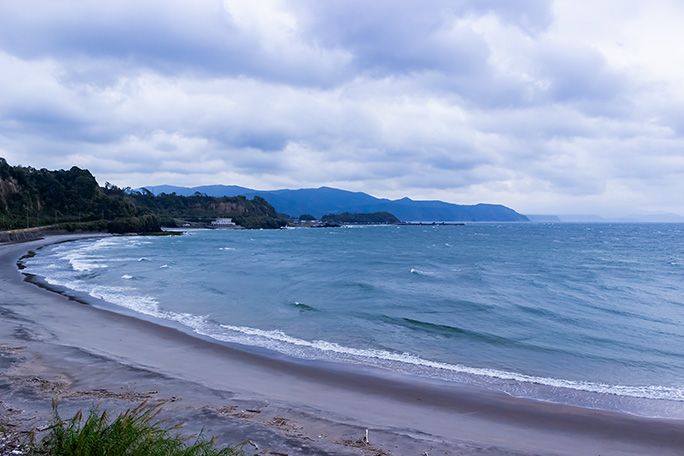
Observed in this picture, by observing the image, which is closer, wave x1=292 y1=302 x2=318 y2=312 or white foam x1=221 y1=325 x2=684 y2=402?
white foam x1=221 y1=325 x2=684 y2=402

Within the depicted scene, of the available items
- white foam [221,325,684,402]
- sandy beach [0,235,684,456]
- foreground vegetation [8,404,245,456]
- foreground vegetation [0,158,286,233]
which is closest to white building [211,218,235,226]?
foreground vegetation [0,158,286,233]

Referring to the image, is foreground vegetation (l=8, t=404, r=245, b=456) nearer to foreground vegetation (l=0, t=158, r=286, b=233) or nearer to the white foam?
the white foam

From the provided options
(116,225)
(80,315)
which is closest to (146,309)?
(80,315)

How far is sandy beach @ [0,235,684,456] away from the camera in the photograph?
781 centimetres

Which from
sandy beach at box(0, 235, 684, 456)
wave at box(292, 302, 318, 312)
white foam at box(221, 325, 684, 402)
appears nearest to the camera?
sandy beach at box(0, 235, 684, 456)

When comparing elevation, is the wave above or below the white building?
below

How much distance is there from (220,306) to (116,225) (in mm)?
92106

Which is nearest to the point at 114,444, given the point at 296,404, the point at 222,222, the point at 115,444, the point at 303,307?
the point at 115,444

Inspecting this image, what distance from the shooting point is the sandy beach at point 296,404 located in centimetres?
781

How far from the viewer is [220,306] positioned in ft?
72.1

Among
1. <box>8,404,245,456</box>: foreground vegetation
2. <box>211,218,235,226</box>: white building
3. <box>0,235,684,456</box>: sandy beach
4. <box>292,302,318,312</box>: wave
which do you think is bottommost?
<box>292,302,318,312</box>: wave

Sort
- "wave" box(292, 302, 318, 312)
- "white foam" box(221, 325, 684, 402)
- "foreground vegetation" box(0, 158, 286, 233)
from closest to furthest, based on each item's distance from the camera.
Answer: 1. "white foam" box(221, 325, 684, 402)
2. "wave" box(292, 302, 318, 312)
3. "foreground vegetation" box(0, 158, 286, 233)

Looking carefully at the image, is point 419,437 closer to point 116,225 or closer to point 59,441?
point 59,441

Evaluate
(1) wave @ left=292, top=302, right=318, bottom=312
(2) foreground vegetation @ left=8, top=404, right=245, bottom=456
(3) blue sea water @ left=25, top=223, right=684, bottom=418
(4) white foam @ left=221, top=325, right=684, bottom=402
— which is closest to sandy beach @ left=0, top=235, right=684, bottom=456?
(3) blue sea water @ left=25, top=223, right=684, bottom=418
